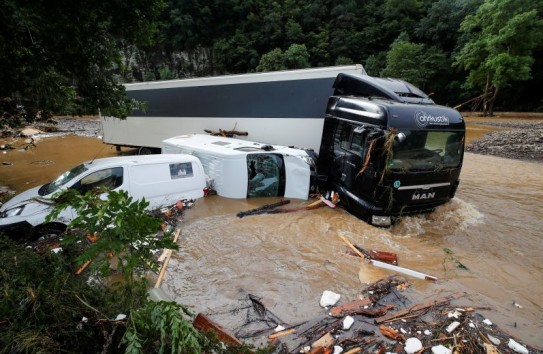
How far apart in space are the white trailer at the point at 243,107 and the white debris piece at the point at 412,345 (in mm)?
5889

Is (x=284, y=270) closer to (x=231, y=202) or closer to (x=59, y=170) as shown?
(x=231, y=202)

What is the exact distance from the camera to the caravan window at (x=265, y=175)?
297 inches

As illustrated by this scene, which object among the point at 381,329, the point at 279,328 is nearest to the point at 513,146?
the point at 381,329

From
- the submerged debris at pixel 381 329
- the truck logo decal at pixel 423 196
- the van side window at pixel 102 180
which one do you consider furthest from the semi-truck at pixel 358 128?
the van side window at pixel 102 180

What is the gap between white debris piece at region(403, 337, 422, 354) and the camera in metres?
3.30

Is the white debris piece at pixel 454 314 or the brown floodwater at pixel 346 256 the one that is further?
the brown floodwater at pixel 346 256

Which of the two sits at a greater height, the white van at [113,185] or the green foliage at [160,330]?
the green foliage at [160,330]

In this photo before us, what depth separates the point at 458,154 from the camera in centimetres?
645

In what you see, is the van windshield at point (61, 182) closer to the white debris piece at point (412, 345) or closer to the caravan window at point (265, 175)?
the caravan window at point (265, 175)

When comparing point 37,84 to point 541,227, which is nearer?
point 37,84

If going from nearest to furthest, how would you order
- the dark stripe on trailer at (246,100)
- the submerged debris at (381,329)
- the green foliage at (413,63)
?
1. the submerged debris at (381,329)
2. the dark stripe on trailer at (246,100)
3. the green foliage at (413,63)

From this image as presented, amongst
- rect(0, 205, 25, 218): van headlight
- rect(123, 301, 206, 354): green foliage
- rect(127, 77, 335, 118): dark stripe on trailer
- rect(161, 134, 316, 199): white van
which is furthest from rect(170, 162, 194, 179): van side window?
rect(123, 301, 206, 354): green foliage

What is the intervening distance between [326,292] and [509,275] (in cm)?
333

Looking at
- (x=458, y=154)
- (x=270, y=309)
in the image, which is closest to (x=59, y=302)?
(x=270, y=309)
